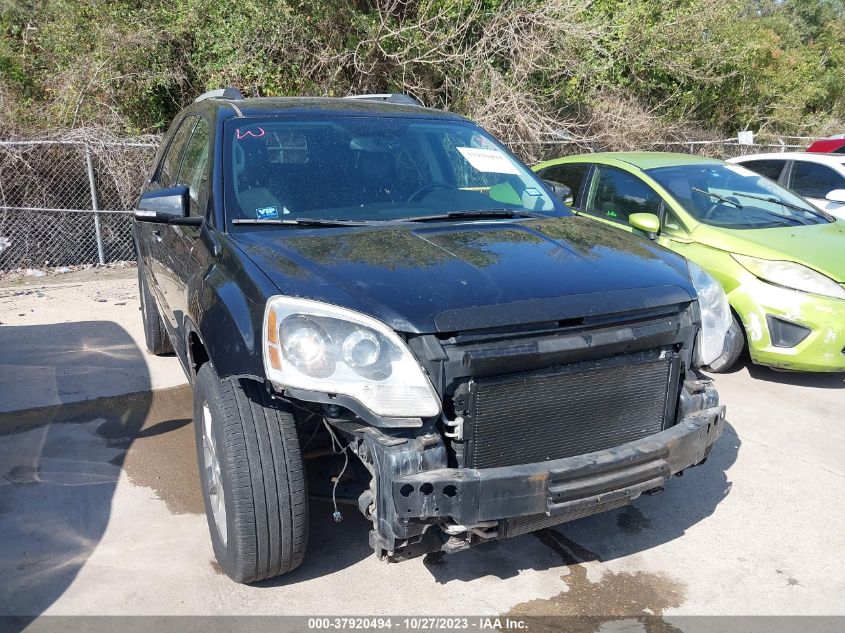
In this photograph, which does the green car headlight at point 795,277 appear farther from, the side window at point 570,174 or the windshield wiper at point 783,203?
the side window at point 570,174

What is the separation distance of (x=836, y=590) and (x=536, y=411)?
1638mm

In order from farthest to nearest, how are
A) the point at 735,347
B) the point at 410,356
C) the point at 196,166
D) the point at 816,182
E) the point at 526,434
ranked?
the point at 816,182
the point at 735,347
the point at 196,166
the point at 526,434
the point at 410,356

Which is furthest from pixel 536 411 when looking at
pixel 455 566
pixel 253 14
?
pixel 253 14

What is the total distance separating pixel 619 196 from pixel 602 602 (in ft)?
13.9

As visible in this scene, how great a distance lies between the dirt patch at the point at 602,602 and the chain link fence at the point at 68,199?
7664mm

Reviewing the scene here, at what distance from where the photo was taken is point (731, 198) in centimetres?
634

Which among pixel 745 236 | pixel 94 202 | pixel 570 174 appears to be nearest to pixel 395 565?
pixel 745 236

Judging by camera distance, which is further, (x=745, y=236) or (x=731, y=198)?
(x=731, y=198)

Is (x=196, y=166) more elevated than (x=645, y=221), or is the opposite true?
(x=196, y=166)

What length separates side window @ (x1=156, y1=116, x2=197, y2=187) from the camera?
4555 millimetres

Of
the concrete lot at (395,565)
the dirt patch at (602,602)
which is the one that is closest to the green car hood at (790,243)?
the concrete lot at (395,565)

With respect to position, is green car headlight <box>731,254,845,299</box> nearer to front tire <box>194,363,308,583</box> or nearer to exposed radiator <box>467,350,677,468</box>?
exposed radiator <box>467,350,677,468</box>

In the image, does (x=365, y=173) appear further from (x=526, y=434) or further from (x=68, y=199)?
(x=68, y=199)

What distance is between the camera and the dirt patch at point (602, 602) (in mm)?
2937
